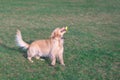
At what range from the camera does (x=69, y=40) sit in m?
10.4

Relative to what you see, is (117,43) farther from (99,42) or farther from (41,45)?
(41,45)

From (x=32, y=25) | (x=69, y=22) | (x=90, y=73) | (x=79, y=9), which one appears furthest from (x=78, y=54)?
(x=79, y=9)

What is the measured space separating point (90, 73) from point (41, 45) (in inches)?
60.4

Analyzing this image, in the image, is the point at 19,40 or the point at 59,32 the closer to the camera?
the point at 59,32

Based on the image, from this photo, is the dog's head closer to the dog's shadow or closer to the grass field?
the grass field

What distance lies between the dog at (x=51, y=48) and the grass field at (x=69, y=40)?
20cm

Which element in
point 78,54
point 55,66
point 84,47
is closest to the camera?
point 55,66

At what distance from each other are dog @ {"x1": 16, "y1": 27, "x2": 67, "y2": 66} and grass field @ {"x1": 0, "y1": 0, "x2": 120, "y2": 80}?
203mm

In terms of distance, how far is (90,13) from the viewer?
17.9 metres

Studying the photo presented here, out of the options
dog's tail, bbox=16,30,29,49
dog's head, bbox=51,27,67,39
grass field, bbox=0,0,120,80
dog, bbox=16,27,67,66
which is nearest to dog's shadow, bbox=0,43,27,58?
grass field, bbox=0,0,120,80

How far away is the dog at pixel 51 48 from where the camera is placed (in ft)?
24.9

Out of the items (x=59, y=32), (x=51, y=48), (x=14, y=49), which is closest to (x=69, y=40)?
(x=14, y=49)

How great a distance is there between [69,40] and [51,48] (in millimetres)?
2724

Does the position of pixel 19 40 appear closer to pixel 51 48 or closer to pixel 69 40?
pixel 51 48
